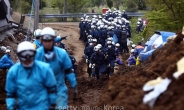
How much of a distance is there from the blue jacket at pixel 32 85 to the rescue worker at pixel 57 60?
2.72ft

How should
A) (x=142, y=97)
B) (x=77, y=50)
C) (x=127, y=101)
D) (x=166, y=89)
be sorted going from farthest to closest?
1. (x=77, y=50)
2. (x=127, y=101)
3. (x=142, y=97)
4. (x=166, y=89)

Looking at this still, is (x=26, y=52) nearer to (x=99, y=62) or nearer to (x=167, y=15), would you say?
(x=99, y=62)

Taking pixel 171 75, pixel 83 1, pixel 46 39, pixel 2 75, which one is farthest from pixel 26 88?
pixel 83 1

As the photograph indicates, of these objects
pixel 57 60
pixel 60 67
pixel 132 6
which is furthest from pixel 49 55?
pixel 132 6

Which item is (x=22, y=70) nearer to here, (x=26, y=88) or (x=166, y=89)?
(x=26, y=88)

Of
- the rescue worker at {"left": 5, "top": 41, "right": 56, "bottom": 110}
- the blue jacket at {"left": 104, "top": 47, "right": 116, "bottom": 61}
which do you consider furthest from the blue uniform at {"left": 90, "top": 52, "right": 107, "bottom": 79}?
the rescue worker at {"left": 5, "top": 41, "right": 56, "bottom": 110}

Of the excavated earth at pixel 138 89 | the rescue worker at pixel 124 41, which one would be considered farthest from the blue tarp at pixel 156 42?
the rescue worker at pixel 124 41

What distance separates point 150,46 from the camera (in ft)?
51.9

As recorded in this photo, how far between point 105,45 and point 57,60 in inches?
477

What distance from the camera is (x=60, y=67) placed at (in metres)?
8.04

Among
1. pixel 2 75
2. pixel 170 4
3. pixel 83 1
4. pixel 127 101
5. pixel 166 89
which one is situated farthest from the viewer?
pixel 83 1

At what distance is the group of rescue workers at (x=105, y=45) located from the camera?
684 inches

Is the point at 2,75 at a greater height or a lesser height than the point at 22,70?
lesser

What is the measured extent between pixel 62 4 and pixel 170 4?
3337 cm
